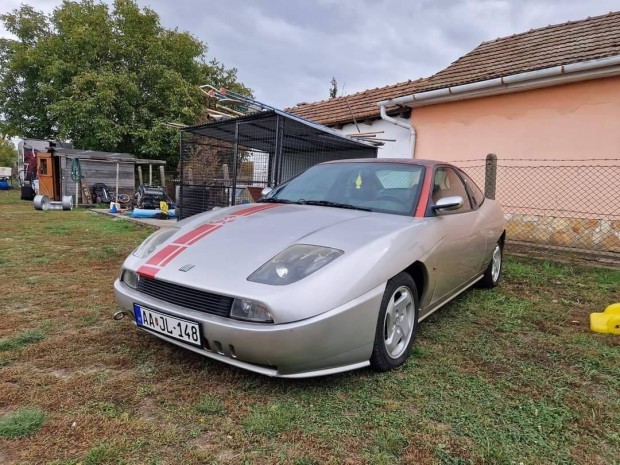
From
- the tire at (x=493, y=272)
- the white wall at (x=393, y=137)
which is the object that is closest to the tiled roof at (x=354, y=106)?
the white wall at (x=393, y=137)

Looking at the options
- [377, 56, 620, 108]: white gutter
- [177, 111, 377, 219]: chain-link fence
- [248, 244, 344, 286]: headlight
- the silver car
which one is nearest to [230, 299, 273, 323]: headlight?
the silver car

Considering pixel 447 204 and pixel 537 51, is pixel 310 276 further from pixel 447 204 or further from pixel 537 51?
pixel 537 51

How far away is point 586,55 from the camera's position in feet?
19.4

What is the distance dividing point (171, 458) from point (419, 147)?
7.34 m

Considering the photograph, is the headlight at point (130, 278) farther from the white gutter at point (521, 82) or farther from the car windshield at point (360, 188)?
the white gutter at point (521, 82)

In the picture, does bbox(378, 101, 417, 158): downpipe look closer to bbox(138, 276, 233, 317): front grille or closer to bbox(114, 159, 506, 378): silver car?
bbox(114, 159, 506, 378): silver car

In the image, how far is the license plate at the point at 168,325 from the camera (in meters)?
1.91

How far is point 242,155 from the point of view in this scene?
842 centimetres

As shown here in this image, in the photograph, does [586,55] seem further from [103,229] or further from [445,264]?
[103,229]

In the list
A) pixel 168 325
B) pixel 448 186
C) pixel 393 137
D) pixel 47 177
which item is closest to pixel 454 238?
pixel 448 186

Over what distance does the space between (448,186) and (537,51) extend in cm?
549

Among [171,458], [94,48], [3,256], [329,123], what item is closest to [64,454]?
[171,458]

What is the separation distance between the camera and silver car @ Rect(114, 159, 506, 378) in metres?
1.81

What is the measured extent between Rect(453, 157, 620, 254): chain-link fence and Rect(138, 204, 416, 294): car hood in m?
4.45
